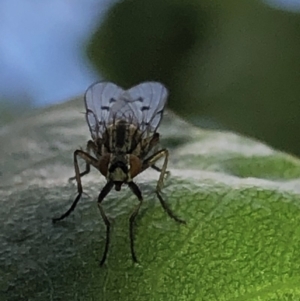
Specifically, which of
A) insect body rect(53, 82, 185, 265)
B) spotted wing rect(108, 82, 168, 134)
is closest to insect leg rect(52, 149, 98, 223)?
insect body rect(53, 82, 185, 265)

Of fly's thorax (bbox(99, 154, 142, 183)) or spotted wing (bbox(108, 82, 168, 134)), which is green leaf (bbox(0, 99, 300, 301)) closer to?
fly's thorax (bbox(99, 154, 142, 183))

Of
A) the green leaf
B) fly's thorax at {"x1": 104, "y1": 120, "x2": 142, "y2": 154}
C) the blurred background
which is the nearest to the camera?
the green leaf

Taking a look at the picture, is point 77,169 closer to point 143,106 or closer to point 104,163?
point 104,163

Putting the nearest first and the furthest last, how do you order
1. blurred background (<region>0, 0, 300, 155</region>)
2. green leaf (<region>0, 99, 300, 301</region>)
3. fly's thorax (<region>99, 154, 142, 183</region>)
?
green leaf (<region>0, 99, 300, 301</region>), fly's thorax (<region>99, 154, 142, 183</region>), blurred background (<region>0, 0, 300, 155</region>)

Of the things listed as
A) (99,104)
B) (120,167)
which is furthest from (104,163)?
(99,104)

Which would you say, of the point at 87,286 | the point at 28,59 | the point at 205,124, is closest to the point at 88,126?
the point at 87,286

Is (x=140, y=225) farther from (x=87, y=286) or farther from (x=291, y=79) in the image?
(x=291, y=79)
